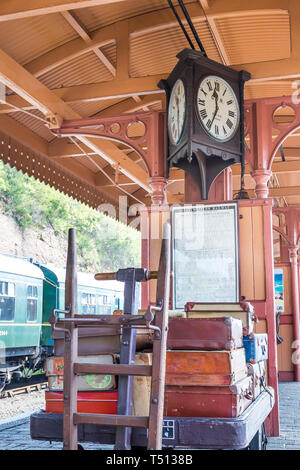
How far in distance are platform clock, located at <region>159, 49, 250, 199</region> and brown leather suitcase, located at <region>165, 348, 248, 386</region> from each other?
255 cm

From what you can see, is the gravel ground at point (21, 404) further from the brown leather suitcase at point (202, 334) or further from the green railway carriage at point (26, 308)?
the brown leather suitcase at point (202, 334)

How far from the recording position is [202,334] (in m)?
3.39

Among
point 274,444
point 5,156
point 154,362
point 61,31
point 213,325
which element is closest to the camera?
point 154,362

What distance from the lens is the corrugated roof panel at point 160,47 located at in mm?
6985

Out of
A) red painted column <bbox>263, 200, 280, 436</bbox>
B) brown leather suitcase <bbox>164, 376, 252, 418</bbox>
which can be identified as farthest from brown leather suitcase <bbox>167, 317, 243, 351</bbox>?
red painted column <bbox>263, 200, 280, 436</bbox>

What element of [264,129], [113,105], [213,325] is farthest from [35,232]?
[213,325]

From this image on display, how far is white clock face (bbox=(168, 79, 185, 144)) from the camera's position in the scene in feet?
18.9

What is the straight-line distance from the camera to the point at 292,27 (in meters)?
6.26

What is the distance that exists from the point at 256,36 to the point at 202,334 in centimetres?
483

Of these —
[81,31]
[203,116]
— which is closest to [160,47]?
[81,31]

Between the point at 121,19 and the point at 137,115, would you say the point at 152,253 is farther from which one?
the point at 121,19

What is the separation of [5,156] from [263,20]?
367 cm

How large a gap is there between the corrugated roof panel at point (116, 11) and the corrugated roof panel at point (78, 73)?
0.67 meters

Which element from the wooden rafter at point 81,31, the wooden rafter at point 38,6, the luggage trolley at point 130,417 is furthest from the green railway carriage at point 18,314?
the luggage trolley at point 130,417
